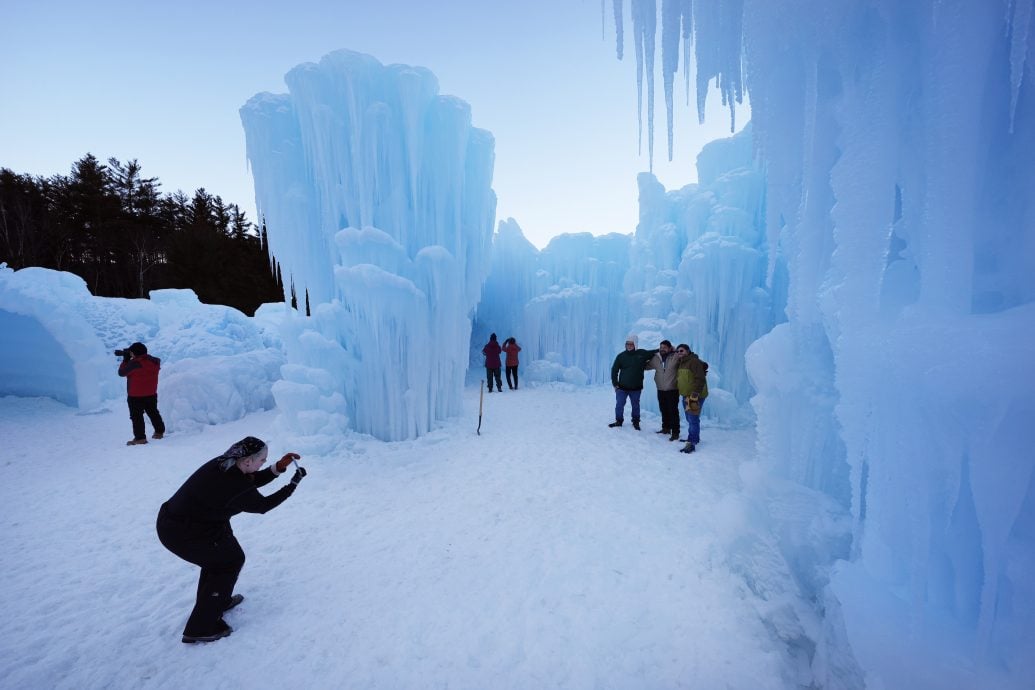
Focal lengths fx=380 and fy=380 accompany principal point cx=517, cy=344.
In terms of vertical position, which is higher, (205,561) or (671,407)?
(671,407)

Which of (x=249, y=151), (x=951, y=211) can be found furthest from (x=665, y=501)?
(x=249, y=151)

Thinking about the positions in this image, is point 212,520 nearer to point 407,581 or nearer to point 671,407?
point 407,581

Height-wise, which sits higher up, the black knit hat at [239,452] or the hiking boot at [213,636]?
the black knit hat at [239,452]

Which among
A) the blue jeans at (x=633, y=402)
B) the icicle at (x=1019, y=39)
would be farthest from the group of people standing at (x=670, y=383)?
the icicle at (x=1019, y=39)

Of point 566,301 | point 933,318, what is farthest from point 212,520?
point 566,301

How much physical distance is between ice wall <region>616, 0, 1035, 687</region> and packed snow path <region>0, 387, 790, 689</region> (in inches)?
34.2

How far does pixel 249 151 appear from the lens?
266 inches

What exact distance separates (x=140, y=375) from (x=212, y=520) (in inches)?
232

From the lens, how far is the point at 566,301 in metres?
13.5

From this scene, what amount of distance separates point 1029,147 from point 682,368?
4606mm

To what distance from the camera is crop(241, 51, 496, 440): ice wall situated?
641cm

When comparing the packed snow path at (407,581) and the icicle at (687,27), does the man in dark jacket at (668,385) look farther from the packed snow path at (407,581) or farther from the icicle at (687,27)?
the icicle at (687,27)

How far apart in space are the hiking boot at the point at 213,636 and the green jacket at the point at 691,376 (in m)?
5.96

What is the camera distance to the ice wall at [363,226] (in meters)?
6.41
